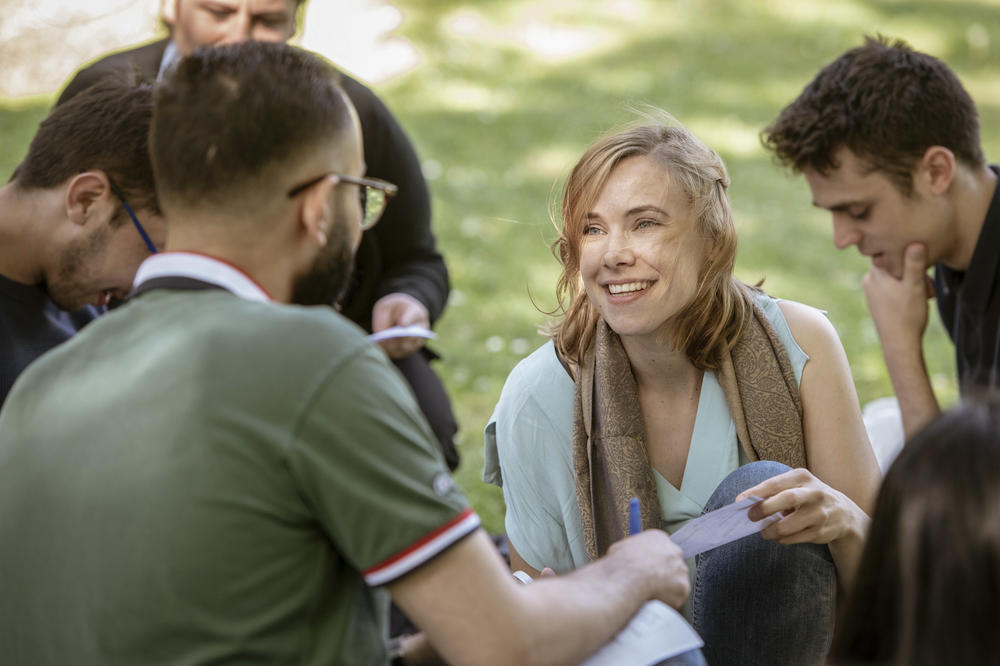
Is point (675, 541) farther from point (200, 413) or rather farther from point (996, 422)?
point (200, 413)

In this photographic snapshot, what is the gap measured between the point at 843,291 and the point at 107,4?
499 cm

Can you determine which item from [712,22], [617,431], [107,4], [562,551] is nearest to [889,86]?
[617,431]

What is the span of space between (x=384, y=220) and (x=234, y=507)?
2.46 metres

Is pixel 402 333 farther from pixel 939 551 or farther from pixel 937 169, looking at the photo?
pixel 937 169

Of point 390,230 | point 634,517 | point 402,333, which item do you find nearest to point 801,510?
point 634,517

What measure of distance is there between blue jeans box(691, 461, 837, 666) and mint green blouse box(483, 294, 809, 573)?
0.92ft

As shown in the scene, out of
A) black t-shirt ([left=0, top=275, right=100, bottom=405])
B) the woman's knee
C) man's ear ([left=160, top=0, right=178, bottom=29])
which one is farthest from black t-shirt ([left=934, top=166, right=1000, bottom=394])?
man's ear ([left=160, top=0, right=178, bottom=29])

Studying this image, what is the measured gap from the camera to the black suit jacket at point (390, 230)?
12.8 ft

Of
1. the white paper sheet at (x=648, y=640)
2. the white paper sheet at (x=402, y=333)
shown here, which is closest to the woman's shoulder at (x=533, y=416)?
the white paper sheet at (x=402, y=333)

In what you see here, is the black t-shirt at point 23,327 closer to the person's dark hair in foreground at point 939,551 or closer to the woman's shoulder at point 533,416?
the woman's shoulder at point 533,416

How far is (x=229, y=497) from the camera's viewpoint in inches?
64.2

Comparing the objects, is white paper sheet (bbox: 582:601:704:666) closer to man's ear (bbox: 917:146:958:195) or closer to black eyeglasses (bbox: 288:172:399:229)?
black eyeglasses (bbox: 288:172:399:229)

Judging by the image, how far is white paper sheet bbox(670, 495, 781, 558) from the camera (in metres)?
2.24

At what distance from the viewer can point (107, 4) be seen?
7.32 m
